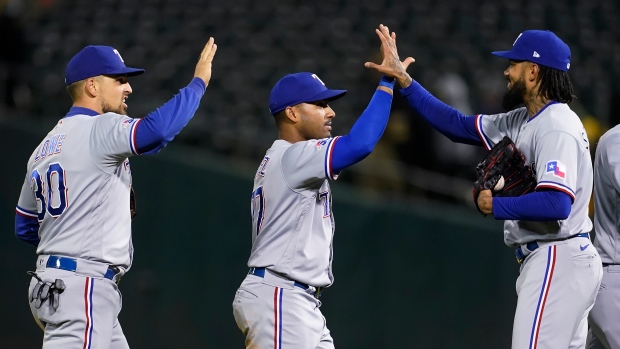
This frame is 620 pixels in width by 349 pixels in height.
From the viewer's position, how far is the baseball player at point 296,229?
4480mm

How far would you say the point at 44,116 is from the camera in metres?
9.38

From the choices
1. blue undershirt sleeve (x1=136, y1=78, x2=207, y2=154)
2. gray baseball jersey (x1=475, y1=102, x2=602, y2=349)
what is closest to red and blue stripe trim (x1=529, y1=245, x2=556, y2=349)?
gray baseball jersey (x1=475, y1=102, x2=602, y2=349)

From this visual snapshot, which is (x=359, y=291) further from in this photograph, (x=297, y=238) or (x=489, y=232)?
(x=297, y=238)

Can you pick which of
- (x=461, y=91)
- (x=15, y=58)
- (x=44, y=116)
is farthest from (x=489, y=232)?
(x=15, y=58)

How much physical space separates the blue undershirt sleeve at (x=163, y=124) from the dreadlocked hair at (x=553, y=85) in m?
1.72

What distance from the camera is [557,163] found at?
439 centimetres

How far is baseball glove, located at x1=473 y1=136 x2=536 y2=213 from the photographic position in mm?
4559

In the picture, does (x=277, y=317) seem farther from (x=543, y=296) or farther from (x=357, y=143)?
(x=543, y=296)

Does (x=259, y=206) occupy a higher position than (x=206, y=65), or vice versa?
(x=206, y=65)

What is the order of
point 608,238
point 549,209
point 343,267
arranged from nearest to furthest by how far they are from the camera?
point 549,209 < point 608,238 < point 343,267

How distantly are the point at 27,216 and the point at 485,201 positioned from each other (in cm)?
238

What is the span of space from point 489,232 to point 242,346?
7.93 feet

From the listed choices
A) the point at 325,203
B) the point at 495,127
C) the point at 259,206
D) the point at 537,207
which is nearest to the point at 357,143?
the point at 325,203

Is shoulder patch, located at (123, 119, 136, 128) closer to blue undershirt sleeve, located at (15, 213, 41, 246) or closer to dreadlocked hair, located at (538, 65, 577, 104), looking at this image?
blue undershirt sleeve, located at (15, 213, 41, 246)
